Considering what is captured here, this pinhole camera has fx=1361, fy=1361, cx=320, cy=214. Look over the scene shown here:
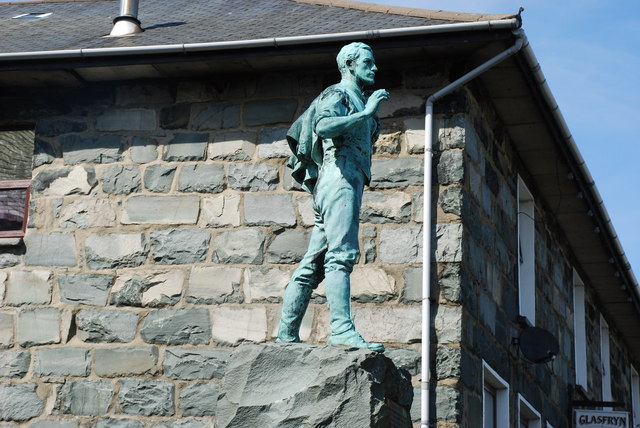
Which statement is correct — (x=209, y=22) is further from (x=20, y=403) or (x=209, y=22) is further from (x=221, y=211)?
(x=20, y=403)

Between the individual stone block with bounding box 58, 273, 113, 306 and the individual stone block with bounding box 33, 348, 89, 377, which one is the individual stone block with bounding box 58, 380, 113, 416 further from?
the individual stone block with bounding box 58, 273, 113, 306

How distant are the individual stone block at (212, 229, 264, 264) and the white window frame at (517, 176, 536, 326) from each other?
305 centimetres

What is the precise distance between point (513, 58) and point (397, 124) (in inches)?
41.4

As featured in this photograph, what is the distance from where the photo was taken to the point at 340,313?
704cm

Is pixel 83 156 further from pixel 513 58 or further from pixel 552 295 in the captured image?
pixel 552 295

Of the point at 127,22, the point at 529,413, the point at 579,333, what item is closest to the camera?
the point at 127,22

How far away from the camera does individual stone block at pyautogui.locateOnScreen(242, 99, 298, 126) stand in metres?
10.4

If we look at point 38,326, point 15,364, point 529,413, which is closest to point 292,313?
point 38,326

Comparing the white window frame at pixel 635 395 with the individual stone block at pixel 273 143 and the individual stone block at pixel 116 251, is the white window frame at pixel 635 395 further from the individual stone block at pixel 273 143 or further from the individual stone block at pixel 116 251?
the individual stone block at pixel 116 251

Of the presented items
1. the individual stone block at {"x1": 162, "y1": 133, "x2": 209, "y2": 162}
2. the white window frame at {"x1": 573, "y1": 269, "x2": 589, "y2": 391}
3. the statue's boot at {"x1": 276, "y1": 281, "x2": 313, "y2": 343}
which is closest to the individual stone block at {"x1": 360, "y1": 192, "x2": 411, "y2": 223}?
the individual stone block at {"x1": 162, "y1": 133, "x2": 209, "y2": 162}

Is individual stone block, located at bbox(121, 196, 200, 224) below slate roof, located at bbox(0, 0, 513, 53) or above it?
below

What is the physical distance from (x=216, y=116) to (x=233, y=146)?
306 millimetres

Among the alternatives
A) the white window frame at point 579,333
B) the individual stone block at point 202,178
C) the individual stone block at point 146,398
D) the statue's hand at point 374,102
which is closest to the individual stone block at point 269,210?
the individual stone block at point 202,178

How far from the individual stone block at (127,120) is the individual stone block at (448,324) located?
8.91ft
